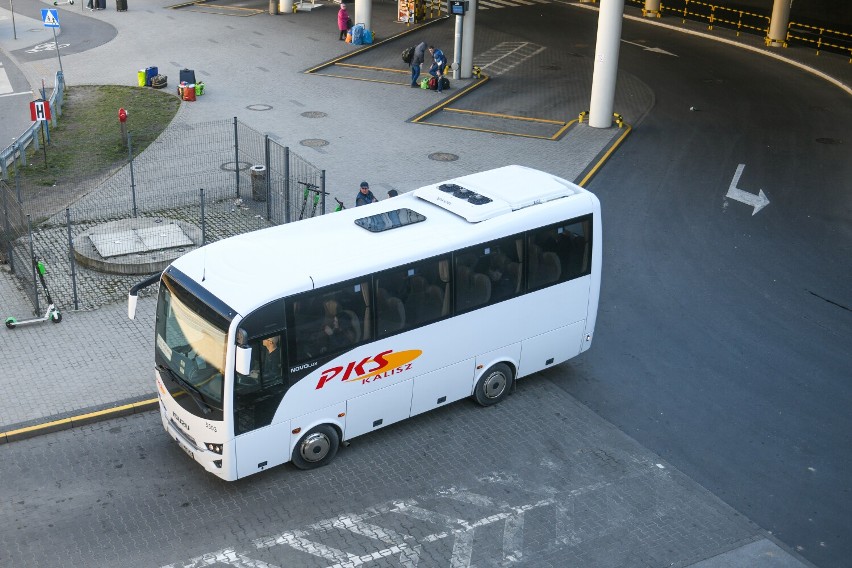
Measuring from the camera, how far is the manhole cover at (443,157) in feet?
86.4

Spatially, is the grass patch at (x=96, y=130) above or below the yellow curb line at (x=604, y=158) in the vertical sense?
below

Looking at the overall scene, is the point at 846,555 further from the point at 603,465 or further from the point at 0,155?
the point at 0,155

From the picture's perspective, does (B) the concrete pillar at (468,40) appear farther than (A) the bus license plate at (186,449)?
Yes

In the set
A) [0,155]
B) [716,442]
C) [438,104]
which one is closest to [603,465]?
[716,442]

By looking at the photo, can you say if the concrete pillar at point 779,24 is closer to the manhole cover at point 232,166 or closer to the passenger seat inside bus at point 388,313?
the manhole cover at point 232,166

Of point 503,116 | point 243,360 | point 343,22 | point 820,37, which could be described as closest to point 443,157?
point 503,116

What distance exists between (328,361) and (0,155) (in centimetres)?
1460

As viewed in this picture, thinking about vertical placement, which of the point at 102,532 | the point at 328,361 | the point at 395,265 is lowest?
the point at 102,532

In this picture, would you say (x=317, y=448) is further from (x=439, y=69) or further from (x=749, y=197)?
(x=439, y=69)

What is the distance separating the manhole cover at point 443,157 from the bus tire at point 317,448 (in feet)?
45.7

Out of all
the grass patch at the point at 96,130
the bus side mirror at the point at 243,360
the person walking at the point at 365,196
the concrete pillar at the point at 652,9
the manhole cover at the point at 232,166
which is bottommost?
the grass patch at the point at 96,130

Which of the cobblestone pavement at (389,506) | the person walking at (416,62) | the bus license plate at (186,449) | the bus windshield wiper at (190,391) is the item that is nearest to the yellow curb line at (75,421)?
the cobblestone pavement at (389,506)

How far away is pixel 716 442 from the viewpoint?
1433 cm

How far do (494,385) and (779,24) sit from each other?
32.4 metres
